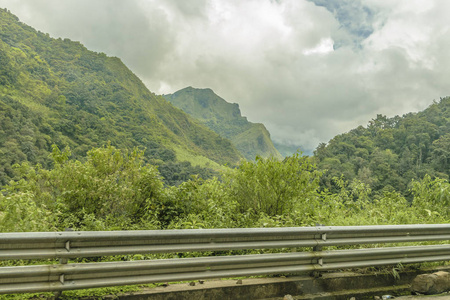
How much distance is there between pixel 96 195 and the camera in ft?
22.1

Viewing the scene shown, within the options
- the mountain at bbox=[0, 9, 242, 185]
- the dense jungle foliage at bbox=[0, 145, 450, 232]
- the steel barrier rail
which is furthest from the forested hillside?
the steel barrier rail

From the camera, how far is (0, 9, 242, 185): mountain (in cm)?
8284

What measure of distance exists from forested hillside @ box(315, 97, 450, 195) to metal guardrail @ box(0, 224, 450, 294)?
53124 millimetres

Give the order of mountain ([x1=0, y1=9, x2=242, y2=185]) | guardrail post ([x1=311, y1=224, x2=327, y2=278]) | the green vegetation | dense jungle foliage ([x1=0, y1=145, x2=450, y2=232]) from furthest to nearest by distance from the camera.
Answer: mountain ([x1=0, y1=9, x2=242, y2=185]) → the green vegetation → dense jungle foliage ([x1=0, y1=145, x2=450, y2=232]) → guardrail post ([x1=311, y1=224, x2=327, y2=278])

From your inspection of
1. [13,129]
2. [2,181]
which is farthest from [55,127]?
[2,181]

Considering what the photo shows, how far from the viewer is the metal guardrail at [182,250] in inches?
113

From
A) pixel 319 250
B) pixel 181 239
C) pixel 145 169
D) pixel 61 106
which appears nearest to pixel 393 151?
pixel 145 169

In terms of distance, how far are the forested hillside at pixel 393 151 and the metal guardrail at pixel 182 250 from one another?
53124 mm

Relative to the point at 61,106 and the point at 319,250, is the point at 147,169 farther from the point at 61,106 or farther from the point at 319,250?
the point at 61,106

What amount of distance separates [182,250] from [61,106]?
5545 inches

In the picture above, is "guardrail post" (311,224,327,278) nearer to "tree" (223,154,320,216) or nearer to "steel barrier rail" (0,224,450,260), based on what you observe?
"steel barrier rail" (0,224,450,260)

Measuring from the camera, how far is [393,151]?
302ft

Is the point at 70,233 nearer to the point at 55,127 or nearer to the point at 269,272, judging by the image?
A: the point at 269,272

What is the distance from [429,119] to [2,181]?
104 meters
